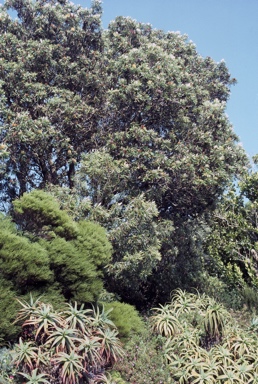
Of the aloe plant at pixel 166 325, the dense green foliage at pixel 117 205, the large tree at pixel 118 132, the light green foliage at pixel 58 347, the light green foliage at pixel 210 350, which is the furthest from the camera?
the large tree at pixel 118 132

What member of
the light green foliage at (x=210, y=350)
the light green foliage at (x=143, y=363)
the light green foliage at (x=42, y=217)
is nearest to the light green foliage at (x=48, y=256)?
the light green foliage at (x=42, y=217)

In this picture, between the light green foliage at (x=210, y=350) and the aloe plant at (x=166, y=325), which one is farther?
the aloe plant at (x=166, y=325)

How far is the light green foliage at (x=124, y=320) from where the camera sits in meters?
8.70

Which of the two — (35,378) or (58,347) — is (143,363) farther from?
(35,378)

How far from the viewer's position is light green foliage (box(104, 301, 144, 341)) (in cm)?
870

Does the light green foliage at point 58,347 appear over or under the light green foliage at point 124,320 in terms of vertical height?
under

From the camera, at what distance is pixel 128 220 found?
10.2 metres

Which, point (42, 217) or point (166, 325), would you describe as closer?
point (42, 217)

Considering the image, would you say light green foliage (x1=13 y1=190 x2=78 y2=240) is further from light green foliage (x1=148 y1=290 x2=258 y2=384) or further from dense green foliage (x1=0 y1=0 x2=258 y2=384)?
light green foliage (x1=148 y1=290 x2=258 y2=384)

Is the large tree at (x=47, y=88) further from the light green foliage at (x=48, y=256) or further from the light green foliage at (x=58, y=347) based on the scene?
the light green foliage at (x=58, y=347)

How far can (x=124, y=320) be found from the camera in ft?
29.1

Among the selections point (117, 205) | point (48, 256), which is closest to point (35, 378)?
point (48, 256)

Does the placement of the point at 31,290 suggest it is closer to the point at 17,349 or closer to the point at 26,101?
the point at 17,349

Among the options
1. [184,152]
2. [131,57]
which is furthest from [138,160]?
[131,57]
